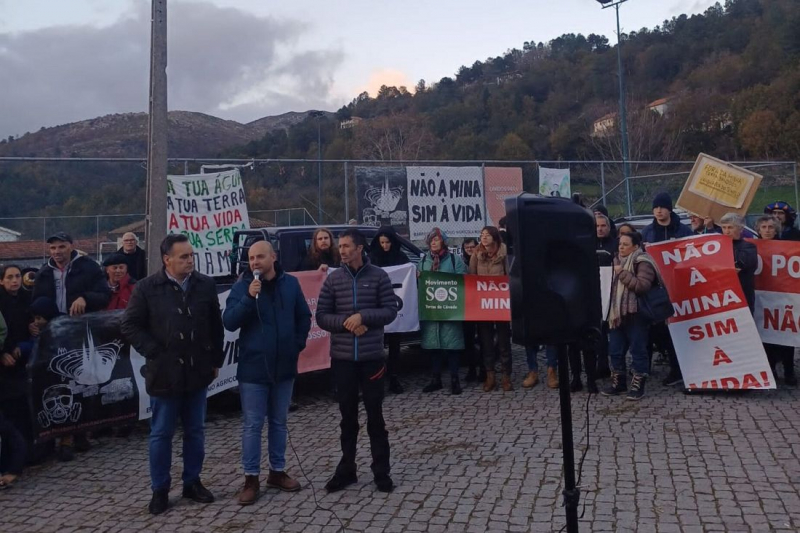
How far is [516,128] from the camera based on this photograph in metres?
51.9

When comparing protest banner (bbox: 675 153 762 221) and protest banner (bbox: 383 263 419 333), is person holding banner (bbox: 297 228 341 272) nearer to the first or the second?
protest banner (bbox: 383 263 419 333)

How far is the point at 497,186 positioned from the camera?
14.7 meters

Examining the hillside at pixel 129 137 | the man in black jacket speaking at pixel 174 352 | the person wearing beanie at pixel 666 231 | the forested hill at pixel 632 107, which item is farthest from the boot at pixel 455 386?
the hillside at pixel 129 137

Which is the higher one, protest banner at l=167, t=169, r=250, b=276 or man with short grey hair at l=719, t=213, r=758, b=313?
protest banner at l=167, t=169, r=250, b=276

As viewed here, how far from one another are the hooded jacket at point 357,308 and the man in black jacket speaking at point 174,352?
89 cm

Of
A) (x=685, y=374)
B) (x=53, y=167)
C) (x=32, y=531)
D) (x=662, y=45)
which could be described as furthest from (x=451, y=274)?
(x=662, y=45)

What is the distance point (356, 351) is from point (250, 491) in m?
1.25

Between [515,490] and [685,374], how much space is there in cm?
364

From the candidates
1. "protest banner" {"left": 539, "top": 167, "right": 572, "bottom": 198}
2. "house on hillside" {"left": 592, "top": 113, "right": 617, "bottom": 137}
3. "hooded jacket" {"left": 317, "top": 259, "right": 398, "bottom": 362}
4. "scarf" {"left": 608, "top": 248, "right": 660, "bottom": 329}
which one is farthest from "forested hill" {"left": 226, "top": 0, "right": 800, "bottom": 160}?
"hooded jacket" {"left": 317, "top": 259, "right": 398, "bottom": 362}

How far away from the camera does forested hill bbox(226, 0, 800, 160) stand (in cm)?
4059

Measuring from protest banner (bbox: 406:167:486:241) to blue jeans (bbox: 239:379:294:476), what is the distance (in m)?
8.16

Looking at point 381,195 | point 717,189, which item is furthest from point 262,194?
point 717,189

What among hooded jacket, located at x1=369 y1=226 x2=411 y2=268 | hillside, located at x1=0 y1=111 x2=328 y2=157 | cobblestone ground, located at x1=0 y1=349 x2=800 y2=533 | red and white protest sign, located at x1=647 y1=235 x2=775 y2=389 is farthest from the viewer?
hillside, located at x1=0 y1=111 x2=328 y2=157

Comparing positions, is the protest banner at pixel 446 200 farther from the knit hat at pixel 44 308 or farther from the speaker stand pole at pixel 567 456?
the speaker stand pole at pixel 567 456
